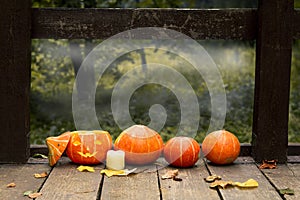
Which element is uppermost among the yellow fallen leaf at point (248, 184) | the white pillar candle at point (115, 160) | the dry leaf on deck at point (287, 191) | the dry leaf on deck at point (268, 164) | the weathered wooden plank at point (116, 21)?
the weathered wooden plank at point (116, 21)

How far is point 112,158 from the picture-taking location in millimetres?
3094

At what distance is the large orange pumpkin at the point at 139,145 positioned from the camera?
317 cm

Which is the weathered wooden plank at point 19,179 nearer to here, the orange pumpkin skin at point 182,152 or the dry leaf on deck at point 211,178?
the orange pumpkin skin at point 182,152

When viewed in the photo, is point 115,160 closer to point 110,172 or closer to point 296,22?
point 110,172

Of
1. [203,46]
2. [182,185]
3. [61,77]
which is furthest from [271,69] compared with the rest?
[203,46]

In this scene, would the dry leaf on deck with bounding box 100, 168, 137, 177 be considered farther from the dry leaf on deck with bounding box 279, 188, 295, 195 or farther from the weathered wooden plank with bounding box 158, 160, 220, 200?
the dry leaf on deck with bounding box 279, 188, 295, 195

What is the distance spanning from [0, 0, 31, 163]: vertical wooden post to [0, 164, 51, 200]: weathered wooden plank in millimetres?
112

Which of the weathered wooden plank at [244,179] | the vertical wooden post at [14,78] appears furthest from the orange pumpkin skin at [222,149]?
the vertical wooden post at [14,78]

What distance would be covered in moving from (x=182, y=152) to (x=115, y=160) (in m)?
0.35

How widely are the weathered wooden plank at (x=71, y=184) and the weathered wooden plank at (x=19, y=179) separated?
59 mm

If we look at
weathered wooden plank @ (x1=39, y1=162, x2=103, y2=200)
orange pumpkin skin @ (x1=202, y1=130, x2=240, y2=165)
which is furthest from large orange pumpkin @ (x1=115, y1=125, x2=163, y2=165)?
orange pumpkin skin @ (x1=202, y1=130, x2=240, y2=165)

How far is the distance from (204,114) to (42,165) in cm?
337

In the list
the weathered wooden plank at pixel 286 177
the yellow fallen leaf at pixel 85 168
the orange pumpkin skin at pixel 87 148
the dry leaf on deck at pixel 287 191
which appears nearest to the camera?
the dry leaf on deck at pixel 287 191

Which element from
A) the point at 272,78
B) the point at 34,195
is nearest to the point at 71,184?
the point at 34,195
